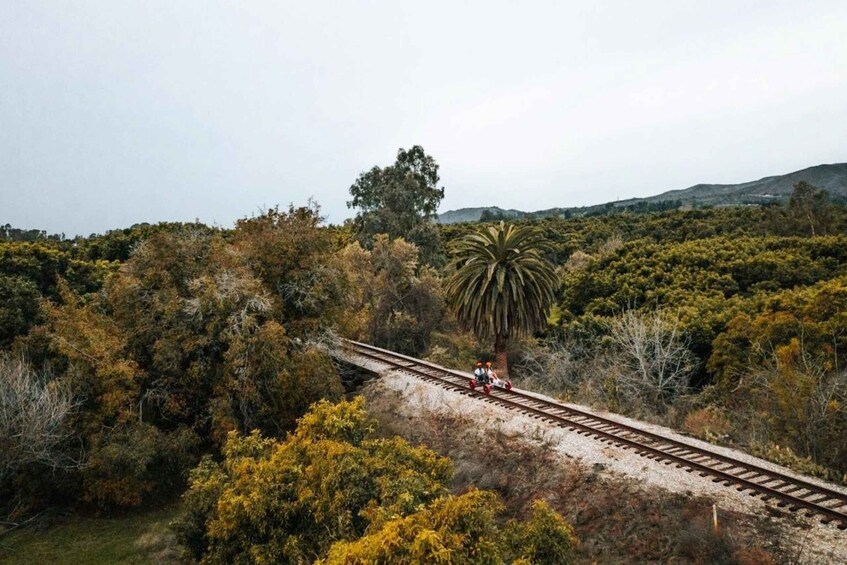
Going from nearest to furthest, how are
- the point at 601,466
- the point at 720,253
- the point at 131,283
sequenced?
the point at 601,466 → the point at 131,283 → the point at 720,253

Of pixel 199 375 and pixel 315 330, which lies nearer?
pixel 199 375

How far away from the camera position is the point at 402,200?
138ft

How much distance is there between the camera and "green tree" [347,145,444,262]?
1636 inches

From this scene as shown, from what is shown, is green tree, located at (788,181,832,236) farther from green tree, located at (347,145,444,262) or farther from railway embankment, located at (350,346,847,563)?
railway embankment, located at (350,346,847,563)

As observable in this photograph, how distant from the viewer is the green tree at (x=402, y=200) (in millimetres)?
41562

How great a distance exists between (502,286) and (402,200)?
69.0ft

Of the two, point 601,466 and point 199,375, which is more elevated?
point 199,375

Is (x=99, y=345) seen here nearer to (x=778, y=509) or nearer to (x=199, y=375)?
(x=199, y=375)

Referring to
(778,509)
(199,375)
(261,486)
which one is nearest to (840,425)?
(778,509)

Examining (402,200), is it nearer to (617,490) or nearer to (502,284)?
(502,284)

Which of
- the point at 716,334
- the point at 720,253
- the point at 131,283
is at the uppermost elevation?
the point at 131,283

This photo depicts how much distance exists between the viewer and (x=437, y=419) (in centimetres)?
1622

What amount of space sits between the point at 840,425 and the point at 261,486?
13.1 metres

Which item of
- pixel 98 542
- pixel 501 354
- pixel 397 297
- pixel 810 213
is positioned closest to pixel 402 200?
pixel 397 297
